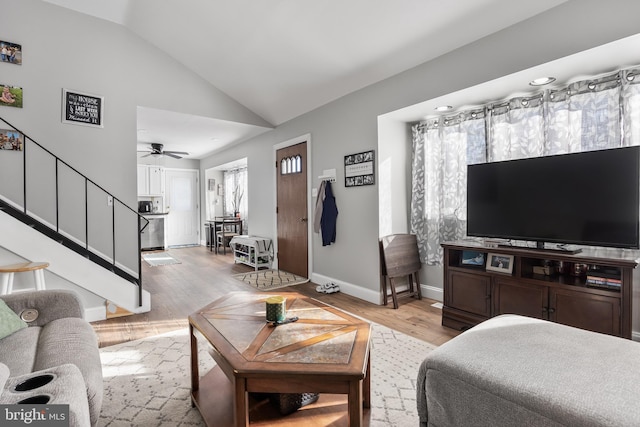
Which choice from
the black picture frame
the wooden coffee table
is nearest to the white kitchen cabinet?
the black picture frame

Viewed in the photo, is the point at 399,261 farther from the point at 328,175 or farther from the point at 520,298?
the point at 328,175

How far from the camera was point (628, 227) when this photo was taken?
214 cm

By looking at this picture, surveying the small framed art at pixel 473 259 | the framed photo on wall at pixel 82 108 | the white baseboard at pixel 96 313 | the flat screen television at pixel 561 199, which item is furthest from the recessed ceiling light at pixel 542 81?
the white baseboard at pixel 96 313

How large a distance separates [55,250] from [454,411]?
11.3ft

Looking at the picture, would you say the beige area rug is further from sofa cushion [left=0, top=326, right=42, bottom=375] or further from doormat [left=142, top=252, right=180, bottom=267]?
doormat [left=142, top=252, right=180, bottom=267]

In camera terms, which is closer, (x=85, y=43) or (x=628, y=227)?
(x=628, y=227)

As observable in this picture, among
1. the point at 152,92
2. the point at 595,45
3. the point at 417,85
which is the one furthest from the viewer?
the point at 152,92

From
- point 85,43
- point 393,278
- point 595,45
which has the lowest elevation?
point 393,278

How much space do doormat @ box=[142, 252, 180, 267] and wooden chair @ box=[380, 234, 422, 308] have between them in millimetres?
4566

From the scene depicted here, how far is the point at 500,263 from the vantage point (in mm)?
2693

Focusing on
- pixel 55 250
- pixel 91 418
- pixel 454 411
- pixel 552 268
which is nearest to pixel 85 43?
pixel 55 250

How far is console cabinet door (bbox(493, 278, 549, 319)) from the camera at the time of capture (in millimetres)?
2422

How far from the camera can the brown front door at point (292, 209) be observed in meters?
4.92

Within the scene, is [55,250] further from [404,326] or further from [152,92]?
[404,326]
